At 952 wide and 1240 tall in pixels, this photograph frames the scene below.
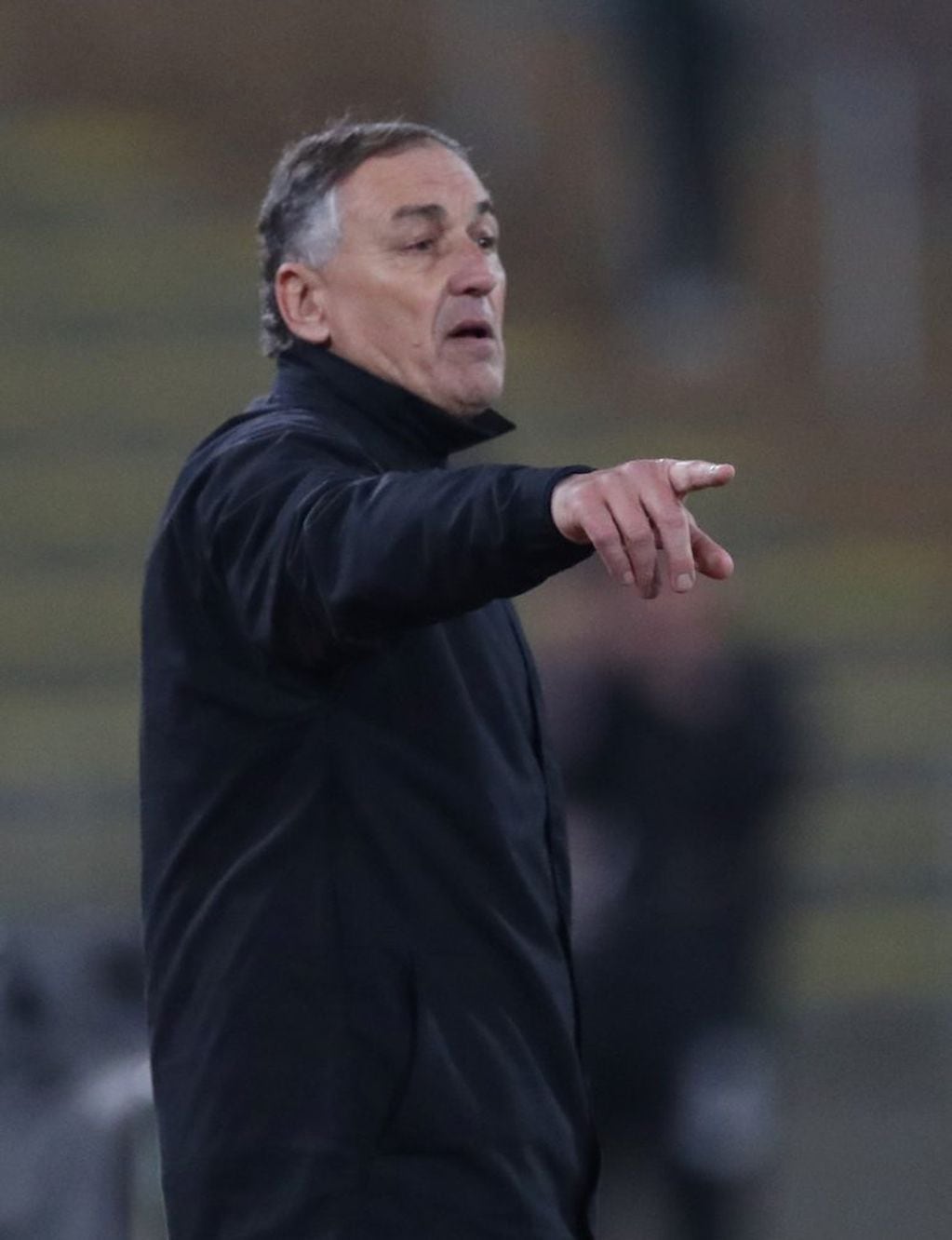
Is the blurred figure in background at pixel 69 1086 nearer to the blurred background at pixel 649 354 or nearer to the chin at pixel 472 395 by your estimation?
the chin at pixel 472 395

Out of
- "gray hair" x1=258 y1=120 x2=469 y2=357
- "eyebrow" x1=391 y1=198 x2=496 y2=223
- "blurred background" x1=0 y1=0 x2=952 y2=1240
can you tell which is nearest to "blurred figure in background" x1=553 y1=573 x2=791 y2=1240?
"blurred background" x1=0 y1=0 x2=952 y2=1240

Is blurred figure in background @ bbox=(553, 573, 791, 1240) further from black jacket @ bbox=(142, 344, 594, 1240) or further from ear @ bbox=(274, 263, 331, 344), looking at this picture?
black jacket @ bbox=(142, 344, 594, 1240)

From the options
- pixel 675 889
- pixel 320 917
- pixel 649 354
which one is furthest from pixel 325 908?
pixel 649 354

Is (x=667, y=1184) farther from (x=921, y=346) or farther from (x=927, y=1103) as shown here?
(x=921, y=346)

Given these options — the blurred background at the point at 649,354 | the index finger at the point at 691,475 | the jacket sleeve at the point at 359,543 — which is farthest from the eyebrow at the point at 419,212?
the blurred background at the point at 649,354

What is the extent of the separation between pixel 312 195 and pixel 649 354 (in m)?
6.79

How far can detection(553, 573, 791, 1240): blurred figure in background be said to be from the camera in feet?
19.4

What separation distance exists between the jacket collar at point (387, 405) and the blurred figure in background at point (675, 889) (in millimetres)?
2729

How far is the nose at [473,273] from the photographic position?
331 cm

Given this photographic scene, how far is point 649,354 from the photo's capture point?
33.2 feet

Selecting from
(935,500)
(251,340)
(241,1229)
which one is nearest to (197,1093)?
(241,1229)

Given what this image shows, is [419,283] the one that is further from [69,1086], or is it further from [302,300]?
[69,1086]

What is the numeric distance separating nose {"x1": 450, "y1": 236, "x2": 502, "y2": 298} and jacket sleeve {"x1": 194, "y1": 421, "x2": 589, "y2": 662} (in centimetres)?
43

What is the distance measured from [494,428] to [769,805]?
2.98m
